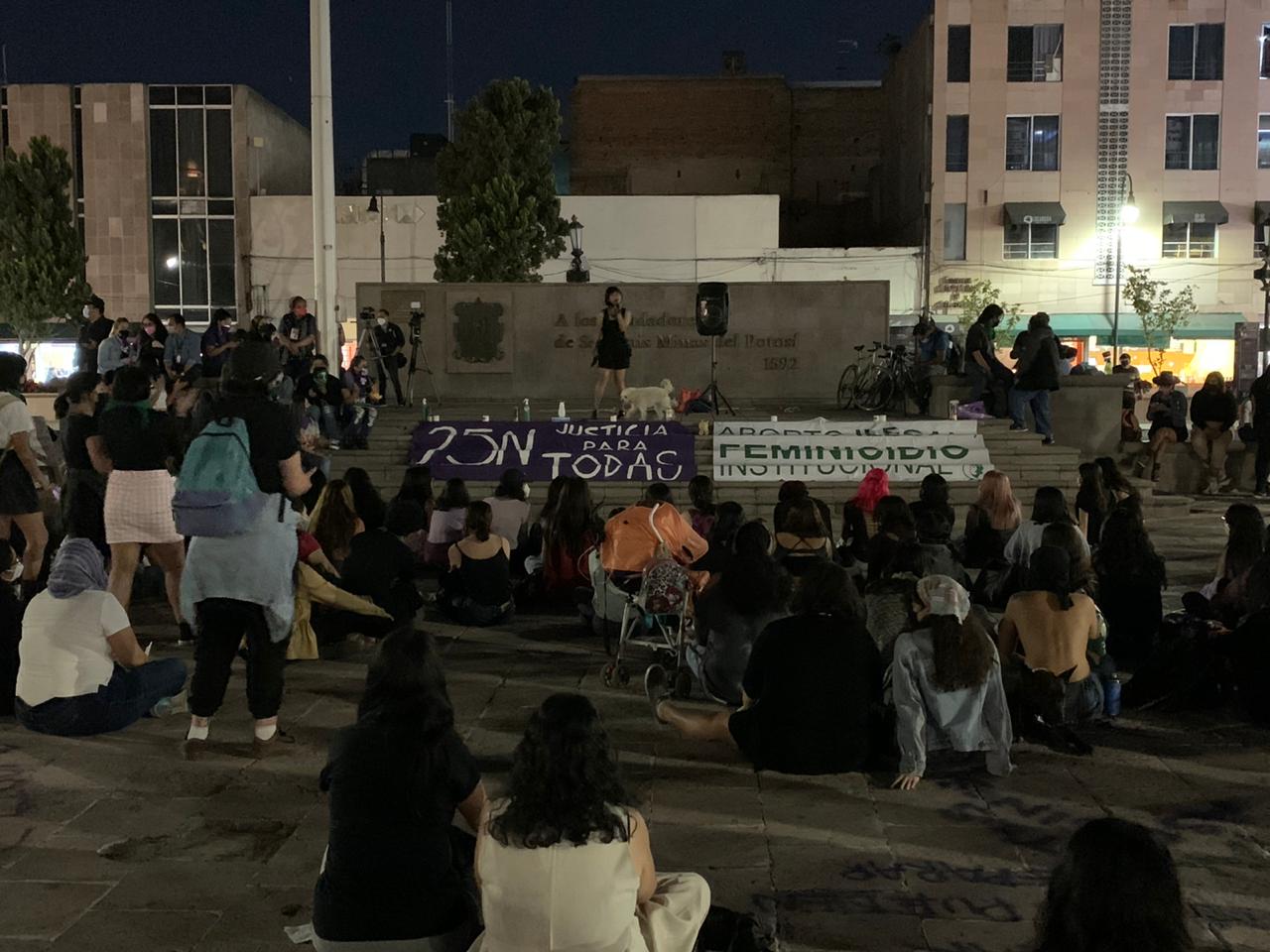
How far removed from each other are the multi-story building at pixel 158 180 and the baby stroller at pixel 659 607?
36982 mm

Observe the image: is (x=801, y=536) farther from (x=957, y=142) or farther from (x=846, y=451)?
(x=957, y=142)

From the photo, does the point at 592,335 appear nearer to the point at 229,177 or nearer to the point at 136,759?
the point at 136,759

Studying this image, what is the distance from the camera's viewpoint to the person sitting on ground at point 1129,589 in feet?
27.4

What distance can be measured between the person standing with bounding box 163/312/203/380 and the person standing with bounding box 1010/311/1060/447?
32.8ft

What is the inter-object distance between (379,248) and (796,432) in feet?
97.4

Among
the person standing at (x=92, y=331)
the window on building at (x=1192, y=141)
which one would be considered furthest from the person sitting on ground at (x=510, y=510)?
the window on building at (x=1192, y=141)

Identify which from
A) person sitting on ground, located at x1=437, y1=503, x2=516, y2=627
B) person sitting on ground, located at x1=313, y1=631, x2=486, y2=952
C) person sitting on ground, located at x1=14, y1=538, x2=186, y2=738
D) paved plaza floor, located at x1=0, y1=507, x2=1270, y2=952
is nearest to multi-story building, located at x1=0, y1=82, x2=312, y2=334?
person sitting on ground, located at x1=437, y1=503, x2=516, y2=627

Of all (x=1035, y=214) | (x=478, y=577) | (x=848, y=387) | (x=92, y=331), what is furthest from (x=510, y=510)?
(x=1035, y=214)

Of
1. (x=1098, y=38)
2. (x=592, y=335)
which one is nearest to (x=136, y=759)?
(x=592, y=335)

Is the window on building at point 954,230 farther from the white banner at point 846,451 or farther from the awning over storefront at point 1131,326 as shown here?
the white banner at point 846,451

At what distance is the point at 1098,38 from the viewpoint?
43.0m

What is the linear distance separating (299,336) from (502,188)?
2020 centimetres

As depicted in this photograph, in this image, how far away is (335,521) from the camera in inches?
375

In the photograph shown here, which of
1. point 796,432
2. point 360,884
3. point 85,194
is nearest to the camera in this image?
point 360,884
